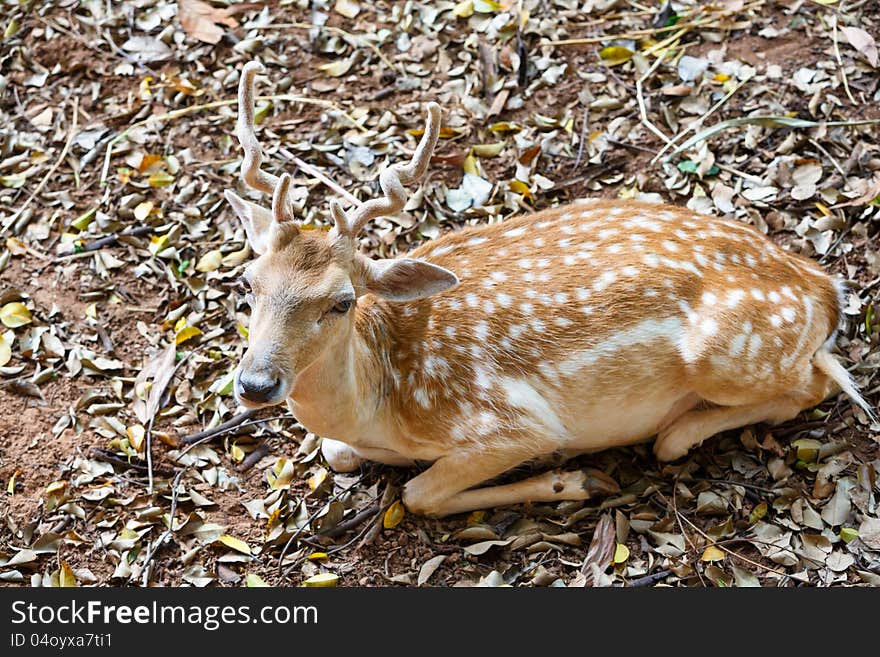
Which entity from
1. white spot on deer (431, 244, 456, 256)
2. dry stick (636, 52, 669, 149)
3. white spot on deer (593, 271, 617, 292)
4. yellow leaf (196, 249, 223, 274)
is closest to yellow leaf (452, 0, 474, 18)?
dry stick (636, 52, 669, 149)

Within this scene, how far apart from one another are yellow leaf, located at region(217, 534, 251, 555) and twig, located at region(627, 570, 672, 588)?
166 centimetres

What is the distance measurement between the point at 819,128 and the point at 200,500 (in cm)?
388

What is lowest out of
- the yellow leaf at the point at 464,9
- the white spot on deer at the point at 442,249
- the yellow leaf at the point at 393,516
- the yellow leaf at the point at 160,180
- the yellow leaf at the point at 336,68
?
the yellow leaf at the point at 393,516

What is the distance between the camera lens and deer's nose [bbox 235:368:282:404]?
3721 millimetres

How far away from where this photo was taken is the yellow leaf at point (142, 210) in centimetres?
585

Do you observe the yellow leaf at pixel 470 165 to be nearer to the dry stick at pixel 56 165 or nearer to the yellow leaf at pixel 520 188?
the yellow leaf at pixel 520 188

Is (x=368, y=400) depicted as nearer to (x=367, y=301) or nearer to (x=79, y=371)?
(x=367, y=301)

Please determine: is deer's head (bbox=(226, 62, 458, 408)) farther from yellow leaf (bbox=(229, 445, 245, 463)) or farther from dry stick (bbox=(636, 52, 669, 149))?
dry stick (bbox=(636, 52, 669, 149))

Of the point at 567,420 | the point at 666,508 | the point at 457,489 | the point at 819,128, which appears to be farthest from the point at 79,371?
the point at 819,128

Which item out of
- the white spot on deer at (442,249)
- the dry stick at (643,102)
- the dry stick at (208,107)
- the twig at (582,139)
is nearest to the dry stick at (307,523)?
the white spot on deer at (442,249)

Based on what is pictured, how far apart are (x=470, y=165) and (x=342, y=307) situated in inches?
87.6

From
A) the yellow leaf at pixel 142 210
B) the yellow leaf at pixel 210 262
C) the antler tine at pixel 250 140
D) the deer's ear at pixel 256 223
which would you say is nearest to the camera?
the antler tine at pixel 250 140

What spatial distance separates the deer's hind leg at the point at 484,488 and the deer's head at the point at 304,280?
806mm

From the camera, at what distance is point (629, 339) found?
14.5 feet
